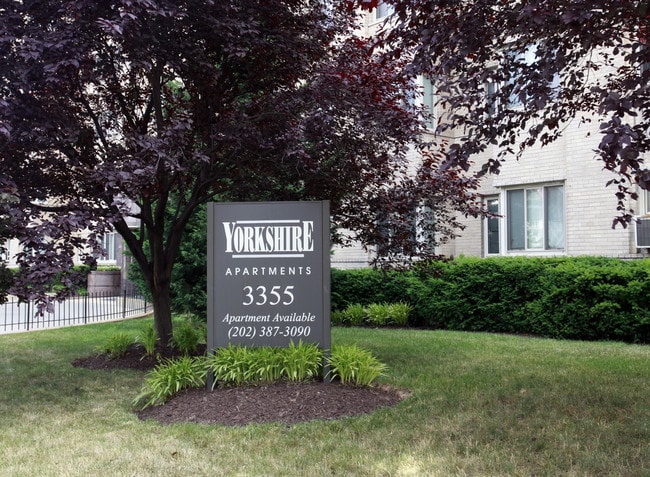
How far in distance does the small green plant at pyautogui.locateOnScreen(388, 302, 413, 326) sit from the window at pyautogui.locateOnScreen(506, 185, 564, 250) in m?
2.82

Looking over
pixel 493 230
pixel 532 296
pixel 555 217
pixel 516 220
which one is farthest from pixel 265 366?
pixel 493 230

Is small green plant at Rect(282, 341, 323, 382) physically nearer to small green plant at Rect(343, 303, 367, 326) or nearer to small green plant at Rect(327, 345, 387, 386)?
small green plant at Rect(327, 345, 387, 386)

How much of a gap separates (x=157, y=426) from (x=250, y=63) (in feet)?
14.0

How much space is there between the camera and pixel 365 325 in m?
13.7

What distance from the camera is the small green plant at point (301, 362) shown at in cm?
651

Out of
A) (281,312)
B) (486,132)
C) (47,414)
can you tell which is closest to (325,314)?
(281,312)

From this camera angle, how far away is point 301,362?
21.3 ft

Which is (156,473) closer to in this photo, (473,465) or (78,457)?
(78,457)

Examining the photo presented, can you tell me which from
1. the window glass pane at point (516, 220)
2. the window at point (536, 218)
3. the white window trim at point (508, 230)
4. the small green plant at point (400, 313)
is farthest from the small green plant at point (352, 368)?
the window glass pane at point (516, 220)

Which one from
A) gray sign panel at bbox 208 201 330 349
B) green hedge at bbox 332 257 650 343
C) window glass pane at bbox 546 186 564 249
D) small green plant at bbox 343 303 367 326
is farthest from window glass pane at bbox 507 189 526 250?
gray sign panel at bbox 208 201 330 349

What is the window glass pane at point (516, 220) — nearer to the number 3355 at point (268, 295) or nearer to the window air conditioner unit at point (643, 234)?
the window air conditioner unit at point (643, 234)

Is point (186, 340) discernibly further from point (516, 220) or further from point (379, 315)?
point (516, 220)

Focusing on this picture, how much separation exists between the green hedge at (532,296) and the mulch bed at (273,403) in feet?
9.82

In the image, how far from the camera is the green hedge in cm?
1029
